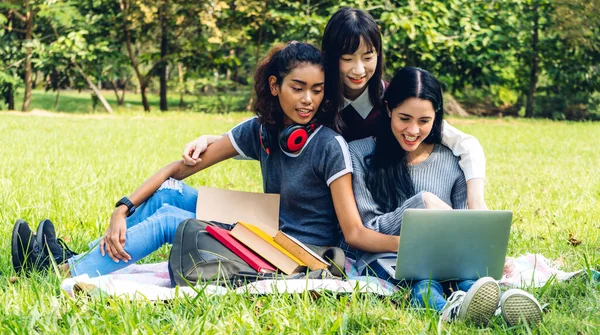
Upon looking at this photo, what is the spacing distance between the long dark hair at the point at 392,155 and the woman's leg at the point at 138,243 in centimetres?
94

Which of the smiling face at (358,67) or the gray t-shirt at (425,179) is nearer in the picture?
the gray t-shirt at (425,179)

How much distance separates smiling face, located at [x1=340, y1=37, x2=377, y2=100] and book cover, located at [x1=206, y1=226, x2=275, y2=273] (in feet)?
3.42

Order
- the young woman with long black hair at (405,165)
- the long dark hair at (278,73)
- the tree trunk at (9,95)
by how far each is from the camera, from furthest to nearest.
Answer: the tree trunk at (9,95)
the long dark hair at (278,73)
the young woman with long black hair at (405,165)

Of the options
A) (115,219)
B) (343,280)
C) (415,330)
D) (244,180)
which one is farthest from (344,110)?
(244,180)

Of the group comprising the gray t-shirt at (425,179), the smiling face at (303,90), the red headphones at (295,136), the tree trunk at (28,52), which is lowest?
the tree trunk at (28,52)

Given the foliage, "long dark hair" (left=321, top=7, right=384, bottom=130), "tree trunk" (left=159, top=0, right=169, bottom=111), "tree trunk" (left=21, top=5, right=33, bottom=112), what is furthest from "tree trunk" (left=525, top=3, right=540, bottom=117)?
"long dark hair" (left=321, top=7, right=384, bottom=130)

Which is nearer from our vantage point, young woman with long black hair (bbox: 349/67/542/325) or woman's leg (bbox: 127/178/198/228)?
young woman with long black hair (bbox: 349/67/542/325)

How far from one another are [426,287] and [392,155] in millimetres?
784

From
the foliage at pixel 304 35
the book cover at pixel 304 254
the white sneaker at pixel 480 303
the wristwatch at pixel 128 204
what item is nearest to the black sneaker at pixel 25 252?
the wristwatch at pixel 128 204

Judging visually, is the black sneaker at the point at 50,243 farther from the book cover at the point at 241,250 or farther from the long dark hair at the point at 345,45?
the long dark hair at the point at 345,45

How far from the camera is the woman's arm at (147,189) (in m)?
3.04

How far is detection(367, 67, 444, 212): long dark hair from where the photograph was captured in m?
3.28

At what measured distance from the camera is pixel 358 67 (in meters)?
3.45

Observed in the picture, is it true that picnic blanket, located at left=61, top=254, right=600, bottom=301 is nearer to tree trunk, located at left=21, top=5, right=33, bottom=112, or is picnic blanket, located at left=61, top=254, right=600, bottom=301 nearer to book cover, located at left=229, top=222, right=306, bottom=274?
book cover, located at left=229, top=222, right=306, bottom=274
